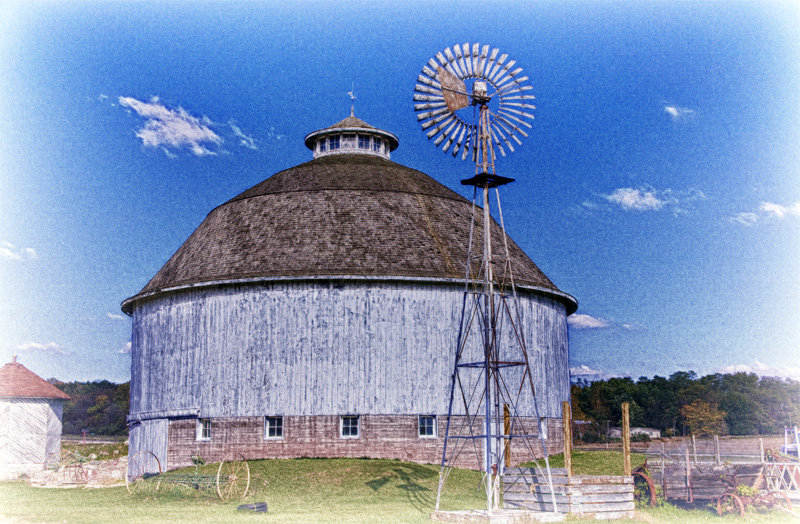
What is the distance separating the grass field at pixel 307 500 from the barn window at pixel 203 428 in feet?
10.4

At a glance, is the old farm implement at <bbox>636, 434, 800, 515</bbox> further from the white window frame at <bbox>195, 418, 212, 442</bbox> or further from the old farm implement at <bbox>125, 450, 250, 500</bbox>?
the white window frame at <bbox>195, 418, 212, 442</bbox>

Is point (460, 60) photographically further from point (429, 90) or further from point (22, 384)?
point (22, 384)

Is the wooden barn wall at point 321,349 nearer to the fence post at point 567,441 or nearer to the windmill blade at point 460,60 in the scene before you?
the fence post at point 567,441

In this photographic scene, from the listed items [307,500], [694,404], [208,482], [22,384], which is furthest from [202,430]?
[694,404]

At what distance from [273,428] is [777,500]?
54.5ft

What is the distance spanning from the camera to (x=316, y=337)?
29297 millimetres

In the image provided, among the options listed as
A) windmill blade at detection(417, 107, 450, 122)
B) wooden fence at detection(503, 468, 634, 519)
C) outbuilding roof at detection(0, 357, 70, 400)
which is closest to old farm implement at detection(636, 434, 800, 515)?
wooden fence at detection(503, 468, 634, 519)

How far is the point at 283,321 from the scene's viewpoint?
29562 millimetres

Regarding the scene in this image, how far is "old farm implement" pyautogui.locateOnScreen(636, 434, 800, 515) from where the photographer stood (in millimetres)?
19062

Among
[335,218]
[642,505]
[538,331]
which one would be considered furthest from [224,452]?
[642,505]

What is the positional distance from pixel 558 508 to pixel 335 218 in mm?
16403

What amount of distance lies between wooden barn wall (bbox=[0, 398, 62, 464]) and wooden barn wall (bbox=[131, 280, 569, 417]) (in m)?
12.8

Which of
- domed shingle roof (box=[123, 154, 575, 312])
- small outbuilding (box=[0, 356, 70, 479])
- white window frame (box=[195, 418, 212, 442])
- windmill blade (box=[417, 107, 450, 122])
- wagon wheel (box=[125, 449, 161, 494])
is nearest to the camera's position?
windmill blade (box=[417, 107, 450, 122])

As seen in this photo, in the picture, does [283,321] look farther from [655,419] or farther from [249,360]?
[655,419]
